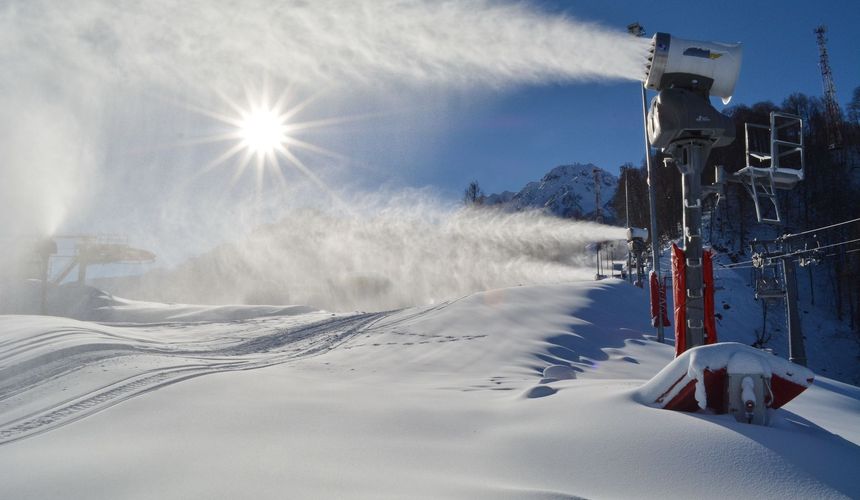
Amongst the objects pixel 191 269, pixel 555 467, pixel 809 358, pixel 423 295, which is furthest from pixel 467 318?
pixel 191 269

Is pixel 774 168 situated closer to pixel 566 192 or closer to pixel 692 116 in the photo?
pixel 692 116

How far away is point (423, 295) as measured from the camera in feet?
119

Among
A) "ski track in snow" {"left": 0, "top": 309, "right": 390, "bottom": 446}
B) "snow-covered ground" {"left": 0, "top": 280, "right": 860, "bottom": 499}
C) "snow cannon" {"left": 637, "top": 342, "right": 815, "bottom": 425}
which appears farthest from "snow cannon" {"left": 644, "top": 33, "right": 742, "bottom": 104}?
"ski track in snow" {"left": 0, "top": 309, "right": 390, "bottom": 446}

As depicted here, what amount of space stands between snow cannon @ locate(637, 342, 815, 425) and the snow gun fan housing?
3.16 m

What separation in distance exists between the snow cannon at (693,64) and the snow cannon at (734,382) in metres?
3.63

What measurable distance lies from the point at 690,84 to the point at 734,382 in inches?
155

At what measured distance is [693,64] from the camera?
5621 mm

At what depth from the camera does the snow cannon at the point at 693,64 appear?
5.59 m

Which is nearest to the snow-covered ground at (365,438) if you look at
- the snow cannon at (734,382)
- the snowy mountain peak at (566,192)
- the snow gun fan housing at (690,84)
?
the snow cannon at (734,382)

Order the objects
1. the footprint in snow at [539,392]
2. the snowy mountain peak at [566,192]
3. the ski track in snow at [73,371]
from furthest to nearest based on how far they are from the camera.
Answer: the snowy mountain peak at [566,192]
the footprint in snow at [539,392]
the ski track in snow at [73,371]

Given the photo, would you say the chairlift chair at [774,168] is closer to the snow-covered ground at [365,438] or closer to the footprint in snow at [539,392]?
the snow-covered ground at [365,438]

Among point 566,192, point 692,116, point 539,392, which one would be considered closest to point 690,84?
point 692,116

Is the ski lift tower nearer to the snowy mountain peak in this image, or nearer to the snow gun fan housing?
the snow gun fan housing

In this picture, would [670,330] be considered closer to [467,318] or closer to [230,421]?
[467,318]
